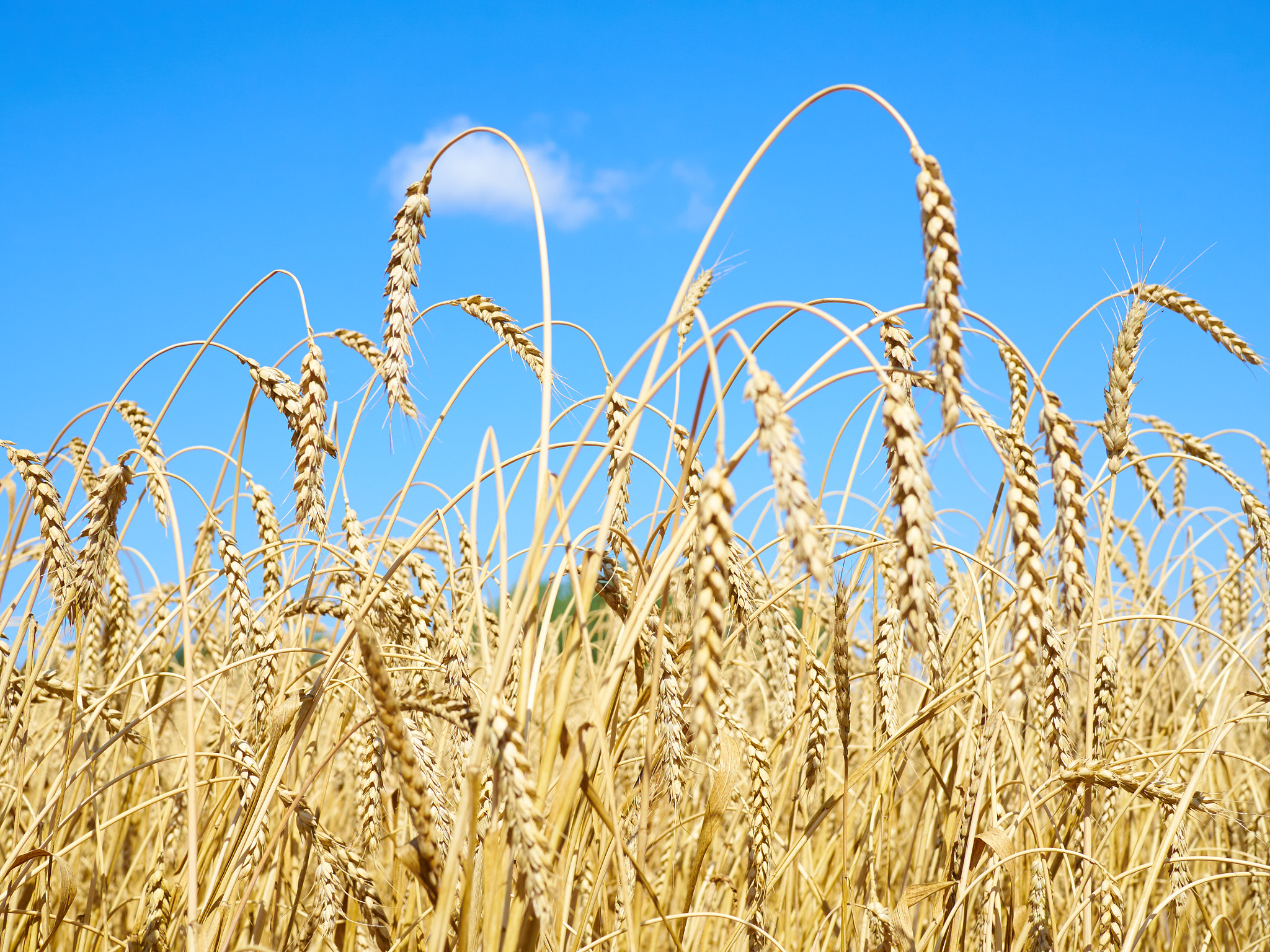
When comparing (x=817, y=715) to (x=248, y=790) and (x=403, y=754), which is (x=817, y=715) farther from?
(x=248, y=790)

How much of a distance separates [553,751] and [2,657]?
163cm

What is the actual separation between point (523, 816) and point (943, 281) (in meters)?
0.84

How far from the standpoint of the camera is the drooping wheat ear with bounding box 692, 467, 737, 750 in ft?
3.06

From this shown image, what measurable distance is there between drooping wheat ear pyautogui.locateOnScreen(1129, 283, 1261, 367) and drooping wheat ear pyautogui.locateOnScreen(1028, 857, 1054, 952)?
1.60m

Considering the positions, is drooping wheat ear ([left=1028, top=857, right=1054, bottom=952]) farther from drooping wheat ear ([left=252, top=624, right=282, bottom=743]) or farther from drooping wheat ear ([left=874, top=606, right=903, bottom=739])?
drooping wheat ear ([left=252, top=624, right=282, bottom=743])

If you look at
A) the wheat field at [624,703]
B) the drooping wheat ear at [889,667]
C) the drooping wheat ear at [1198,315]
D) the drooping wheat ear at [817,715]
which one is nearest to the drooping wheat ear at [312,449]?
the wheat field at [624,703]

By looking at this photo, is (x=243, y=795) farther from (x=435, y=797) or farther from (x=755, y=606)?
(x=755, y=606)

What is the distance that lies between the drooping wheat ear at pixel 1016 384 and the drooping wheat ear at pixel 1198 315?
38cm

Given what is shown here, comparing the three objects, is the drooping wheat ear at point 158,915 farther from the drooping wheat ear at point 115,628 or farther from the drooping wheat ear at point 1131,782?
the drooping wheat ear at point 1131,782

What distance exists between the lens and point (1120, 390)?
213 cm

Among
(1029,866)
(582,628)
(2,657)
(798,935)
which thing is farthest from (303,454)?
(798,935)

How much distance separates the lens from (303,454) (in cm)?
157

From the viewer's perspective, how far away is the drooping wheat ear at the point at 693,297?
1752mm

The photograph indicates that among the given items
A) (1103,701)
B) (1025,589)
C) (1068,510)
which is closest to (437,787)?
(1025,589)
